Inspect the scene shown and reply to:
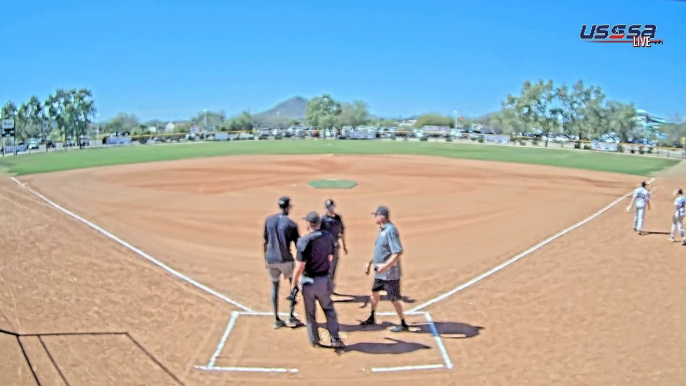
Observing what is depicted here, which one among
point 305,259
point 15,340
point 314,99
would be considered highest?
point 314,99

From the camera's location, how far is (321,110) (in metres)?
118

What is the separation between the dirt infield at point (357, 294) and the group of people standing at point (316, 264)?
403 millimetres

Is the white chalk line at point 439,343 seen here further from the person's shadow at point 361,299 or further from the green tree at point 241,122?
the green tree at point 241,122

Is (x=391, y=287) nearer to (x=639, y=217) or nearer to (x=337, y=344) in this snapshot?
(x=337, y=344)

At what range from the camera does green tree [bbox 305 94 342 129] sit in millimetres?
114863

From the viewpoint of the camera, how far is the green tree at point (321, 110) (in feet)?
377

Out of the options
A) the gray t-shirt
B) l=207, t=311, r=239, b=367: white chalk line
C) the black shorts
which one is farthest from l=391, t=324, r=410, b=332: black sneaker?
l=207, t=311, r=239, b=367: white chalk line

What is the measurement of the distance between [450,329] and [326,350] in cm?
220

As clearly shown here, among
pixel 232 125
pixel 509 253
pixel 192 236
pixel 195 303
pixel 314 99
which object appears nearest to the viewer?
pixel 195 303

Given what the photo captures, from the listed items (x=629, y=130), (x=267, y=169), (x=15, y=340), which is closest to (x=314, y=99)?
(x=629, y=130)

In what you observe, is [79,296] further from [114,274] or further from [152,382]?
[152,382]

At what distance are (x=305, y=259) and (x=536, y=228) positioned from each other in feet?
38.6

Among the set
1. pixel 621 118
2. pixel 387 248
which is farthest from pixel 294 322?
pixel 621 118

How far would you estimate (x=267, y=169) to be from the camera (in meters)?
36.2
